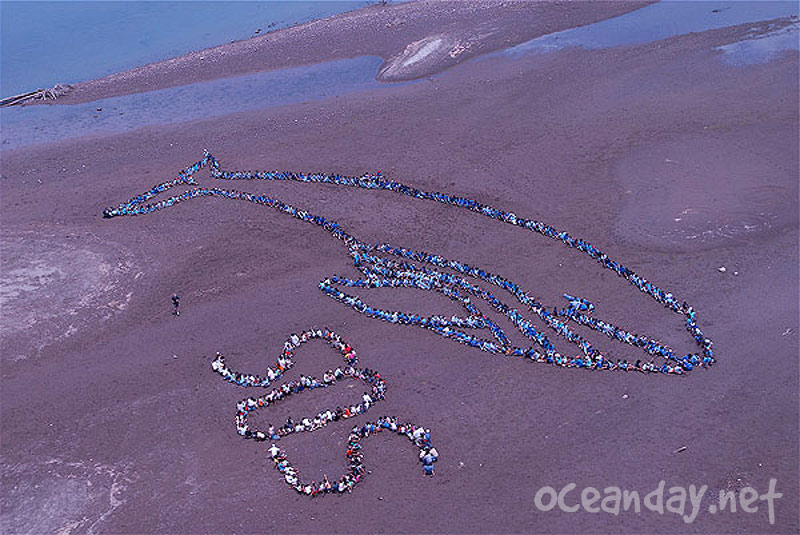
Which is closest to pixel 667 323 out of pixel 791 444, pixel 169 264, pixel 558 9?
pixel 791 444

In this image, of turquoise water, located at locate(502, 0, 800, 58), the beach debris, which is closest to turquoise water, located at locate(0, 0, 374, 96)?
the beach debris

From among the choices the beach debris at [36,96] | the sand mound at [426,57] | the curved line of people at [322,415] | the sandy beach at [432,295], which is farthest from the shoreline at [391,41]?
the curved line of people at [322,415]

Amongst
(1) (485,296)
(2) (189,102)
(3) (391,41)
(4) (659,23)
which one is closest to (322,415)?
(1) (485,296)

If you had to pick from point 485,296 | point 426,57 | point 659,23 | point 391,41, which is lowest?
point 485,296

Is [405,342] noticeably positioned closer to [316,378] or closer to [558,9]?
[316,378]

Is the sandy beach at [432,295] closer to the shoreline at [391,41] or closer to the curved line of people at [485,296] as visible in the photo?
the curved line of people at [485,296]

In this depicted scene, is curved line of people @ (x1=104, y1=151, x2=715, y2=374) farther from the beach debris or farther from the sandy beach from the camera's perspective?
the beach debris

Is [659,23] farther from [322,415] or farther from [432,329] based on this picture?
[322,415]
